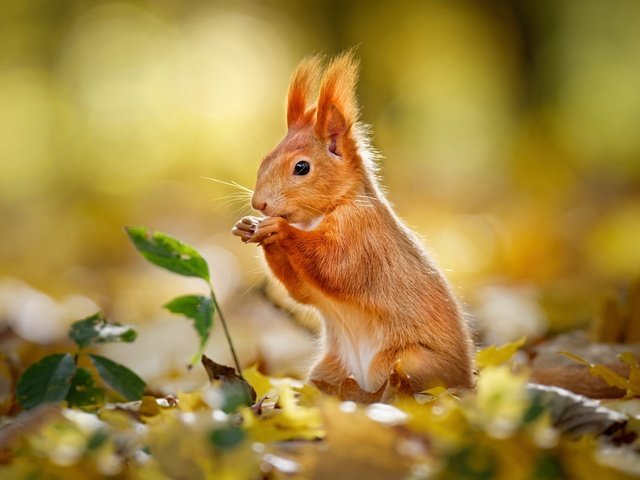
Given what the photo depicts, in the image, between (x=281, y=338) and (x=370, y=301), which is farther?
(x=281, y=338)

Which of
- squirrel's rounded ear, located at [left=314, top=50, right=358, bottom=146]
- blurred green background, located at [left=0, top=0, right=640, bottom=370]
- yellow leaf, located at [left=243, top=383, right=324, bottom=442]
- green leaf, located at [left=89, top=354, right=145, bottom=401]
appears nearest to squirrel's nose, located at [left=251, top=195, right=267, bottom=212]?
squirrel's rounded ear, located at [left=314, top=50, right=358, bottom=146]

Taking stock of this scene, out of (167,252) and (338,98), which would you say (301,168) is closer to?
(338,98)

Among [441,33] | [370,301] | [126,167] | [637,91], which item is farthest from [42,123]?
[370,301]

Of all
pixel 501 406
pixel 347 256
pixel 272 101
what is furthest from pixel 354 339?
pixel 272 101

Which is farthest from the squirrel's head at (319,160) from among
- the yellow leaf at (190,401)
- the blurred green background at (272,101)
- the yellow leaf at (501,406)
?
the blurred green background at (272,101)

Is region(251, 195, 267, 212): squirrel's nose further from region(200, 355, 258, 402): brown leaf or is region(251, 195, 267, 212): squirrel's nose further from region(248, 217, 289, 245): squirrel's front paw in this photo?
region(200, 355, 258, 402): brown leaf

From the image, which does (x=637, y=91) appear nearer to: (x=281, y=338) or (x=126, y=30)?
(x=126, y=30)
